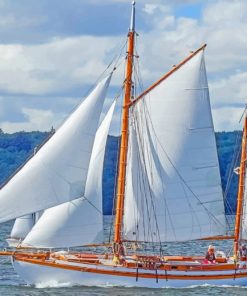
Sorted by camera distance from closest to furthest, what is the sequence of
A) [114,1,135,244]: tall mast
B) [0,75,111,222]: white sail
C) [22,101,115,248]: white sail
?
[0,75,111,222]: white sail, [22,101,115,248]: white sail, [114,1,135,244]: tall mast

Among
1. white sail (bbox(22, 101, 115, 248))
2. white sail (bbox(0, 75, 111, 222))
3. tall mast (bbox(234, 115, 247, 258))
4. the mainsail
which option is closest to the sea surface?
white sail (bbox(22, 101, 115, 248))

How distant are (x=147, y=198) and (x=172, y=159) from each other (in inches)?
86.6

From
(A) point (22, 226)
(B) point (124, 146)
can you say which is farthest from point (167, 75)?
(A) point (22, 226)

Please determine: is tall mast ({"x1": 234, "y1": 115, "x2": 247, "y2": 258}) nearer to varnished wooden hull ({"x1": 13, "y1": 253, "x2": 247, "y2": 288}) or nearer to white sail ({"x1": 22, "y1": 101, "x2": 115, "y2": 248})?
varnished wooden hull ({"x1": 13, "y1": 253, "x2": 247, "y2": 288})

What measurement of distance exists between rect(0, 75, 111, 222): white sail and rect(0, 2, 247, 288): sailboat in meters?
0.07

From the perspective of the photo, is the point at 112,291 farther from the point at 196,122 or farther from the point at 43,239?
the point at 196,122

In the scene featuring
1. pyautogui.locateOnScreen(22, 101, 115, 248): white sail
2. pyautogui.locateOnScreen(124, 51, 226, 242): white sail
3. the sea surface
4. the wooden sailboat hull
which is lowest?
the sea surface

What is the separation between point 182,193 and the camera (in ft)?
196

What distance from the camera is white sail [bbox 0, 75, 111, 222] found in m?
54.2

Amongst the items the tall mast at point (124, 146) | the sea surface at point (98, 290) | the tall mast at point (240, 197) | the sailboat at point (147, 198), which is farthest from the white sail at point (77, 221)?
the tall mast at point (240, 197)

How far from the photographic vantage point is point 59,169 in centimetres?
5544

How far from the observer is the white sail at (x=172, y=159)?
59156 millimetres

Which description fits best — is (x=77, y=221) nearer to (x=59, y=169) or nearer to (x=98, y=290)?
(x=59, y=169)

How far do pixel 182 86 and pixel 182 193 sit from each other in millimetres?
5092
